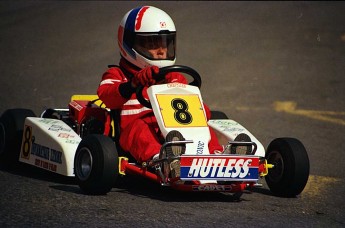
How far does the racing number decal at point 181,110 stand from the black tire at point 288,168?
1.97ft

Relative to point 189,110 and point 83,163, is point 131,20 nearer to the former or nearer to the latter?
point 189,110

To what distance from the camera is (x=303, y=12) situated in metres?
15.3

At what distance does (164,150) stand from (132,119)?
27.9 inches

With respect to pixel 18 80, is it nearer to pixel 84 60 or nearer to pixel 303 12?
pixel 84 60

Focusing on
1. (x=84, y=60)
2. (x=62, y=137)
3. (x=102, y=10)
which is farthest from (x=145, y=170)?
(x=102, y=10)

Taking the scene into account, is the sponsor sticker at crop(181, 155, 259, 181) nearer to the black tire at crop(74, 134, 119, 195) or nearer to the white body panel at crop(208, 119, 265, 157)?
the black tire at crop(74, 134, 119, 195)

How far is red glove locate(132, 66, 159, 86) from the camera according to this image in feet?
22.1

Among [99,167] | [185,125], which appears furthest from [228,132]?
[99,167]

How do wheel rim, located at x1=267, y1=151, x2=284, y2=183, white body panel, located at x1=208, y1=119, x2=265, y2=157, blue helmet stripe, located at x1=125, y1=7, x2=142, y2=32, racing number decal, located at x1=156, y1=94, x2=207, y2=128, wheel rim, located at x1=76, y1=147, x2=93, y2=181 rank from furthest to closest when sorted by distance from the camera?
blue helmet stripe, located at x1=125, y1=7, x2=142, y2=32 < white body panel, located at x1=208, y1=119, x2=265, y2=157 < wheel rim, located at x1=267, y1=151, x2=284, y2=183 < racing number decal, located at x1=156, y1=94, x2=207, y2=128 < wheel rim, located at x1=76, y1=147, x2=93, y2=181

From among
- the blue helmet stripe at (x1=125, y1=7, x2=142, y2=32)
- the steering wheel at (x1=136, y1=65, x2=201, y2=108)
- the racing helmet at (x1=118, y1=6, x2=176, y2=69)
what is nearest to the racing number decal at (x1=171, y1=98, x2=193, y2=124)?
the steering wheel at (x1=136, y1=65, x2=201, y2=108)

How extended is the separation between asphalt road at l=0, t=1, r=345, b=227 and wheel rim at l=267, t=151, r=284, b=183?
0.51 feet

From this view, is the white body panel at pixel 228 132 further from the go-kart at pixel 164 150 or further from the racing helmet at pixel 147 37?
the racing helmet at pixel 147 37

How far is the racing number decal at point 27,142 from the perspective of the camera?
738cm

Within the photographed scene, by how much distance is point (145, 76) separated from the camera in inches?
266
